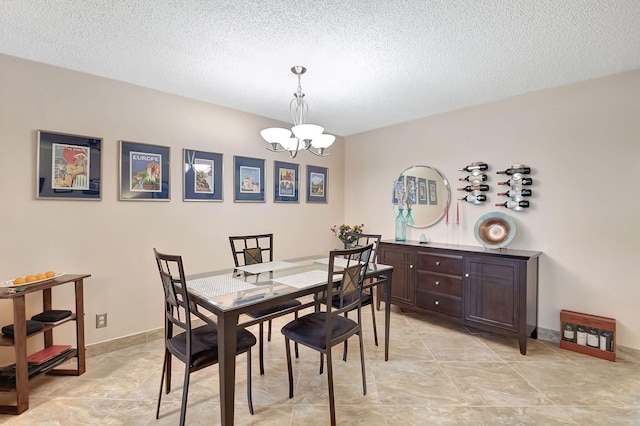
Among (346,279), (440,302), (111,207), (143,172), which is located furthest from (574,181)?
(111,207)

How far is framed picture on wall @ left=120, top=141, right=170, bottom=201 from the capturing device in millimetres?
2754

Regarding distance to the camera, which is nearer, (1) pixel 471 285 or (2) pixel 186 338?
(2) pixel 186 338

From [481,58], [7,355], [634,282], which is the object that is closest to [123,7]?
[481,58]

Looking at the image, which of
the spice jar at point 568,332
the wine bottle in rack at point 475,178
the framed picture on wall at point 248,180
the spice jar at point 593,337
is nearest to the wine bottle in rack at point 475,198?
the wine bottle in rack at point 475,178

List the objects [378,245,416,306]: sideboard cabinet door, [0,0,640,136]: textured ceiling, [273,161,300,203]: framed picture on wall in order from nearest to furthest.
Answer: [0,0,640,136]: textured ceiling
[378,245,416,306]: sideboard cabinet door
[273,161,300,203]: framed picture on wall

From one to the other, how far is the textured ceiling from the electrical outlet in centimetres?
208

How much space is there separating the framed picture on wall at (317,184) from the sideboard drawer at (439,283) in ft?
5.90

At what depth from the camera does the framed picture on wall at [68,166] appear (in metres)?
2.38

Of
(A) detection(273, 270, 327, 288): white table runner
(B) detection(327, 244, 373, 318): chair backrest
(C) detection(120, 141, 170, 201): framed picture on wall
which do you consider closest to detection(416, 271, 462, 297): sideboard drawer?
(B) detection(327, 244, 373, 318): chair backrest

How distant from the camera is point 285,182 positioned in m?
4.04

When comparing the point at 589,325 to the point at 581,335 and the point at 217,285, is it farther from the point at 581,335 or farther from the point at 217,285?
the point at 217,285

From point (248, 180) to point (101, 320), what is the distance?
1959mm

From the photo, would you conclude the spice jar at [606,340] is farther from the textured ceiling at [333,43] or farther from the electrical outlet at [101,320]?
the electrical outlet at [101,320]

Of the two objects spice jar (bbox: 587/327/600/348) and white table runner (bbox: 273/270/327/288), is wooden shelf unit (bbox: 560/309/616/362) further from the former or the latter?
white table runner (bbox: 273/270/327/288)
